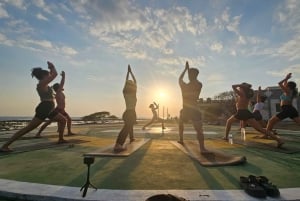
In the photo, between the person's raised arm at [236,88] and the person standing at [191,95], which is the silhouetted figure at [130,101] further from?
the person's raised arm at [236,88]

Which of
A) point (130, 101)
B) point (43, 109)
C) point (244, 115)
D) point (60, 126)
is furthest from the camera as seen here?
point (60, 126)

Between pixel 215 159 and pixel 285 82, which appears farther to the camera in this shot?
pixel 285 82

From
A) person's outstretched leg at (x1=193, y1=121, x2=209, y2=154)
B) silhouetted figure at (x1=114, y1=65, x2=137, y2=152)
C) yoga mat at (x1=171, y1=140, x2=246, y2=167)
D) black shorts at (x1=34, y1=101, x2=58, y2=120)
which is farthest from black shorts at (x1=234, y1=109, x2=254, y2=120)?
black shorts at (x1=34, y1=101, x2=58, y2=120)

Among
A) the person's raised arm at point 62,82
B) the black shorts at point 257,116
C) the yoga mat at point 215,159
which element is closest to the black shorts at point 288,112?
the black shorts at point 257,116

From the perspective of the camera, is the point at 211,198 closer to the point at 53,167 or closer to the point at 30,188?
the point at 30,188

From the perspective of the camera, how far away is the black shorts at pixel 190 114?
24.3 ft

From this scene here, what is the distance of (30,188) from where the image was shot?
3.83 meters

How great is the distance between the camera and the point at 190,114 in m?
7.63

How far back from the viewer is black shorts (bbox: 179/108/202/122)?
24.3 feet

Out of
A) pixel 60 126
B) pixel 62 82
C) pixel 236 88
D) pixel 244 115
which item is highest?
pixel 62 82

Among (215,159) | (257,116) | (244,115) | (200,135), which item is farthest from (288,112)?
(215,159)

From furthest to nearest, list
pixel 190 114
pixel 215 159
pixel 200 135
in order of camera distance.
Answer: pixel 190 114 → pixel 200 135 → pixel 215 159

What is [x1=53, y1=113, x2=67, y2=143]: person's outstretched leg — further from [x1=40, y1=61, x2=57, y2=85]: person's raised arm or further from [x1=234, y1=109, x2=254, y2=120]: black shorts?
[x1=234, y1=109, x2=254, y2=120]: black shorts

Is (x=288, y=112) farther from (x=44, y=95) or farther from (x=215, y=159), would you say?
(x=44, y=95)
